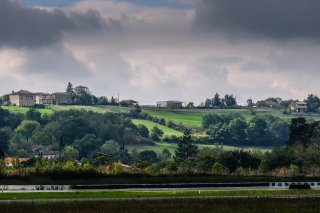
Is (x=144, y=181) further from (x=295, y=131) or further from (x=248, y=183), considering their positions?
(x=295, y=131)

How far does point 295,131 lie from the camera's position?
7200 inches

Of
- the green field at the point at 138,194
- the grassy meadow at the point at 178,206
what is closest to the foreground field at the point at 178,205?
the grassy meadow at the point at 178,206

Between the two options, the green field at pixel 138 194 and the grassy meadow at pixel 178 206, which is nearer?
the grassy meadow at pixel 178 206

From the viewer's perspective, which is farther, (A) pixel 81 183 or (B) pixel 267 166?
(B) pixel 267 166

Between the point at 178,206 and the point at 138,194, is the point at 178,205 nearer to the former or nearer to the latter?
the point at 178,206

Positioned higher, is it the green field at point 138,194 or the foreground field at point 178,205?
the foreground field at point 178,205

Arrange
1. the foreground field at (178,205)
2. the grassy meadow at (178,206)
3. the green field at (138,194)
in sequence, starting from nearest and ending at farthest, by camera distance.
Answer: the grassy meadow at (178,206) < the foreground field at (178,205) < the green field at (138,194)

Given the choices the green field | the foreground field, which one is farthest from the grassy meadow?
the green field

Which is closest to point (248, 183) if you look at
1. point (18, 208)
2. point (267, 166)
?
point (18, 208)

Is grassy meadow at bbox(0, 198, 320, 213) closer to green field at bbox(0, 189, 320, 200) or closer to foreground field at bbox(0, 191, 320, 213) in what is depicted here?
foreground field at bbox(0, 191, 320, 213)

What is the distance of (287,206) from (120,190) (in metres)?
26.2

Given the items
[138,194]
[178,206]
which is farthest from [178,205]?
[138,194]

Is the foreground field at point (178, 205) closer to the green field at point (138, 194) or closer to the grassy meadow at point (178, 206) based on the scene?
the grassy meadow at point (178, 206)

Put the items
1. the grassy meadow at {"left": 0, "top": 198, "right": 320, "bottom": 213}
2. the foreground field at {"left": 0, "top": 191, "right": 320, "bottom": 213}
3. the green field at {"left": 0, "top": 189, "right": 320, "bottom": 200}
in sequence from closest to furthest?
the grassy meadow at {"left": 0, "top": 198, "right": 320, "bottom": 213} → the foreground field at {"left": 0, "top": 191, "right": 320, "bottom": 213} → the green field at {"left": 0, "top": 189, "right": 320, "bottom": 200}
